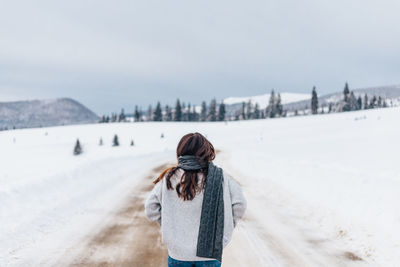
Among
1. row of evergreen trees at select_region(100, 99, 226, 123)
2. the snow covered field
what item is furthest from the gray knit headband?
row of evergreen trees at select_region(100, 99, 226, 123)

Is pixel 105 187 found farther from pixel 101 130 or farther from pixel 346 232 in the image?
pixel 101 130

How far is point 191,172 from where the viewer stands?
2.41 meters

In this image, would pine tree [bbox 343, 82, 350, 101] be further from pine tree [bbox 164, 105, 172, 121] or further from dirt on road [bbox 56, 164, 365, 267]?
dirt on road [bbox 56, 164, 365, 267]

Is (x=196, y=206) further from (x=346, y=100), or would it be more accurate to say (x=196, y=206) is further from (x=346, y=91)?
(x=346, y=100)

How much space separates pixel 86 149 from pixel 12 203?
2220 inches

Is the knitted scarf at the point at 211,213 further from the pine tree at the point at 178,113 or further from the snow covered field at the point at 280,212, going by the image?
the pine tree at the point at 178,113

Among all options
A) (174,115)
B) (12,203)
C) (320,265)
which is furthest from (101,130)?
(320,265)

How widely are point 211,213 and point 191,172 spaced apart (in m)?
0.36

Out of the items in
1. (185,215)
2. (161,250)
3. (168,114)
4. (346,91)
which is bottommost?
(161,250)

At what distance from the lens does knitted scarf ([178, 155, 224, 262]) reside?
234 centimetres

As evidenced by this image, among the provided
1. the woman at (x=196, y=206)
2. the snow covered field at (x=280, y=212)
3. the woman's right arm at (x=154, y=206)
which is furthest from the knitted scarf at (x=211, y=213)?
the snow covered field at (x=280, y=212)

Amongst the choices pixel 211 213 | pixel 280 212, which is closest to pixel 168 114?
pixel 280 212

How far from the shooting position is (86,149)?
61.2 m

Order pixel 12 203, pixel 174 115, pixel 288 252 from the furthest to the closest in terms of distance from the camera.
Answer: pixel 174 115 < pixel 12 203 < pixel 288 252
